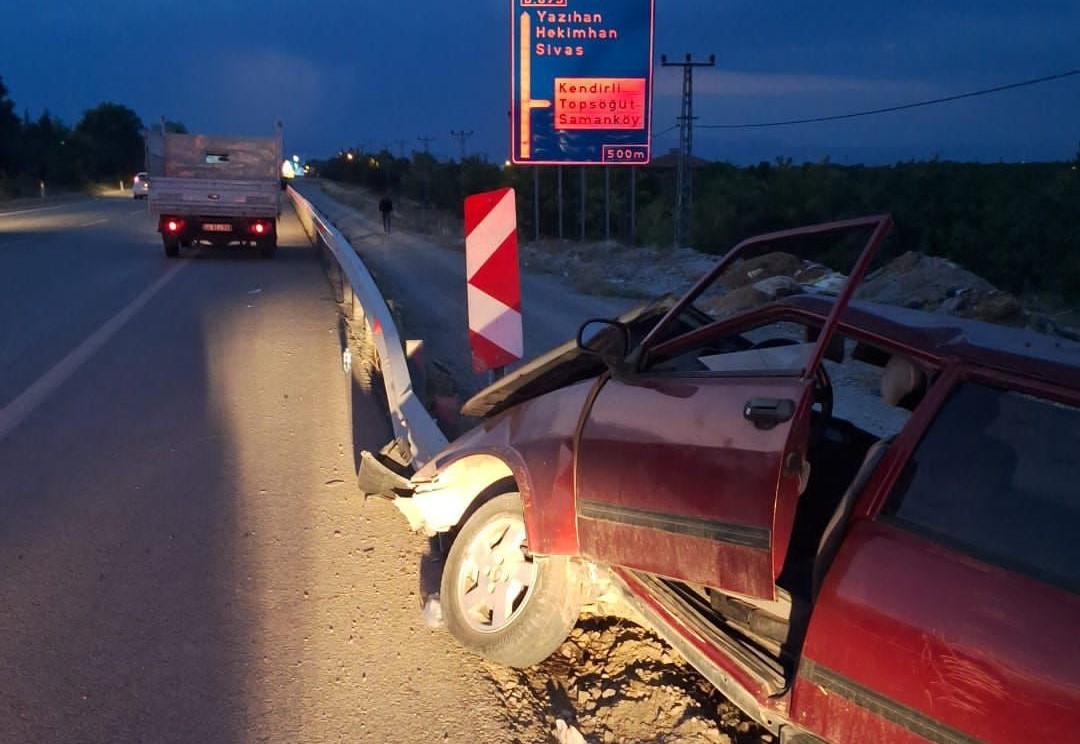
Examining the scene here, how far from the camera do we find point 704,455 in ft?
11.0

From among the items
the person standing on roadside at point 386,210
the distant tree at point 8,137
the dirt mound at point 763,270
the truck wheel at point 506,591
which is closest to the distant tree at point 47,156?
the distant tree at point 8,137

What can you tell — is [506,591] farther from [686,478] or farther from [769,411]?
[769,411]

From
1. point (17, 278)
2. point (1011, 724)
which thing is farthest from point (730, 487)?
point (17, 278)

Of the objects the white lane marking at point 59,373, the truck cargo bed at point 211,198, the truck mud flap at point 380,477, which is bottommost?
the white lane marking at point 59,373

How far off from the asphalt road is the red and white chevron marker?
1.26m

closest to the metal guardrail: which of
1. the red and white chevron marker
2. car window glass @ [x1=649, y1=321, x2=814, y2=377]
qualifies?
the red and white chevron marker

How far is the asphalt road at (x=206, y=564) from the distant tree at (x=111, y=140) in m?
86.8

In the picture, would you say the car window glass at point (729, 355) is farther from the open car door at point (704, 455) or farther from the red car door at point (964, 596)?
the red car door at point (964, 596)

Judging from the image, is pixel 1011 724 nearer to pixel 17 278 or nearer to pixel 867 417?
pixel 867 417

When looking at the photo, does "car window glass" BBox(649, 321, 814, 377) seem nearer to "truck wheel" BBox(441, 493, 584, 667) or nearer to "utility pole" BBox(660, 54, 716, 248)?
"truck wheel" BBox(441, 493, 584, 667)

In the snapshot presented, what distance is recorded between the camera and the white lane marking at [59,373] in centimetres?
799

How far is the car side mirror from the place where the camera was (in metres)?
4.02

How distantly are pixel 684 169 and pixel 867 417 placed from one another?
2691 centimetres

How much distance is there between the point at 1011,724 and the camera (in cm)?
246
